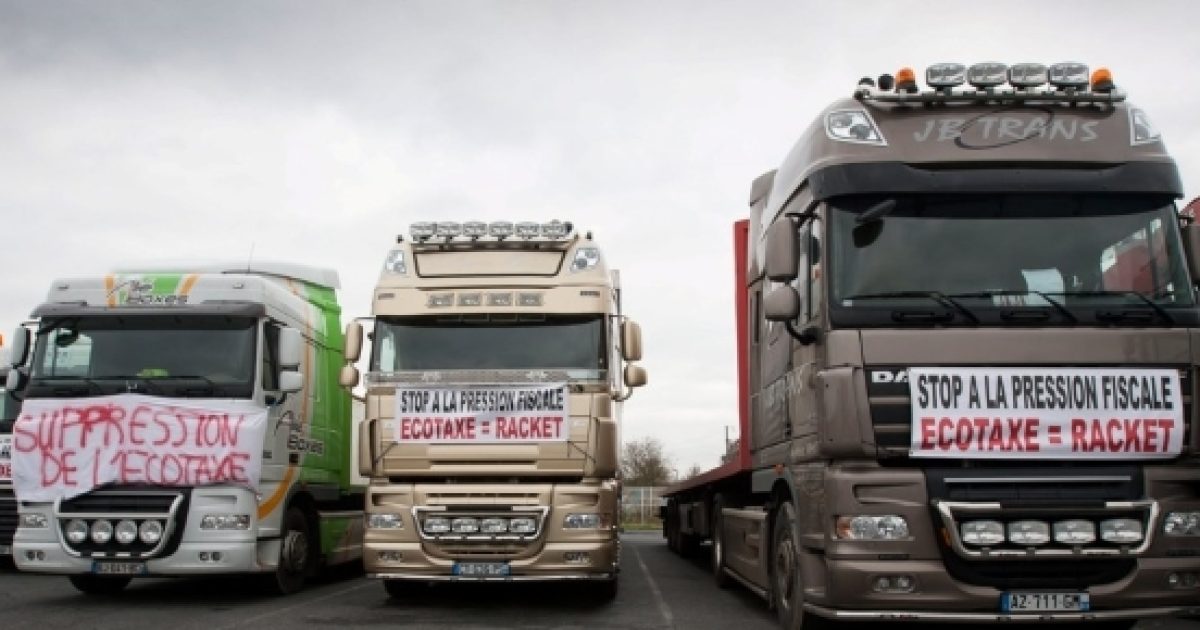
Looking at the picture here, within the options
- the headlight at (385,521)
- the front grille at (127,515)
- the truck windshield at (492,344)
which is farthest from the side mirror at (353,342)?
the front grille at (127,515)

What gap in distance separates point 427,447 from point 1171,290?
21.0 feet

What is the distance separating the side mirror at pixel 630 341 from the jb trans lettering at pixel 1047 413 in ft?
14.7

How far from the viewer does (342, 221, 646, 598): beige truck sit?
32.6 ft

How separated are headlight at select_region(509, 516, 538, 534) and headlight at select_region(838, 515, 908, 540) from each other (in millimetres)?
3791

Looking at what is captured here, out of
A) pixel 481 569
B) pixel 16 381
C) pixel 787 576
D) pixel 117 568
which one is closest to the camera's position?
pixel 787 576

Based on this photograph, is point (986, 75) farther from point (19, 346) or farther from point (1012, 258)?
point (19, 346)

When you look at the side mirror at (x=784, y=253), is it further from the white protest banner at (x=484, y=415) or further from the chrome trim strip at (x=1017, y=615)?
the white protest banner at (x=484, y=415)

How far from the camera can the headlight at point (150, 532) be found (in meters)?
10.3

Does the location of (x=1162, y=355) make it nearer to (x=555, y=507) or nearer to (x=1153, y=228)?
(x=1153, y=228)

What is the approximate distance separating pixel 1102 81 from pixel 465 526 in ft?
20.8

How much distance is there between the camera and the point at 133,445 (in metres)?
10.4

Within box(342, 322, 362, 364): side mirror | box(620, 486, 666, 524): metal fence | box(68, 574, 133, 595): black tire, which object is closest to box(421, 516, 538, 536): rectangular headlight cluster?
box(342, 322, 362, 364): side mirror

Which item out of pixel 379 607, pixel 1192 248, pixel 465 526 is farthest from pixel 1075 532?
pixel 379 607

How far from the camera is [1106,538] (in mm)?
6652
